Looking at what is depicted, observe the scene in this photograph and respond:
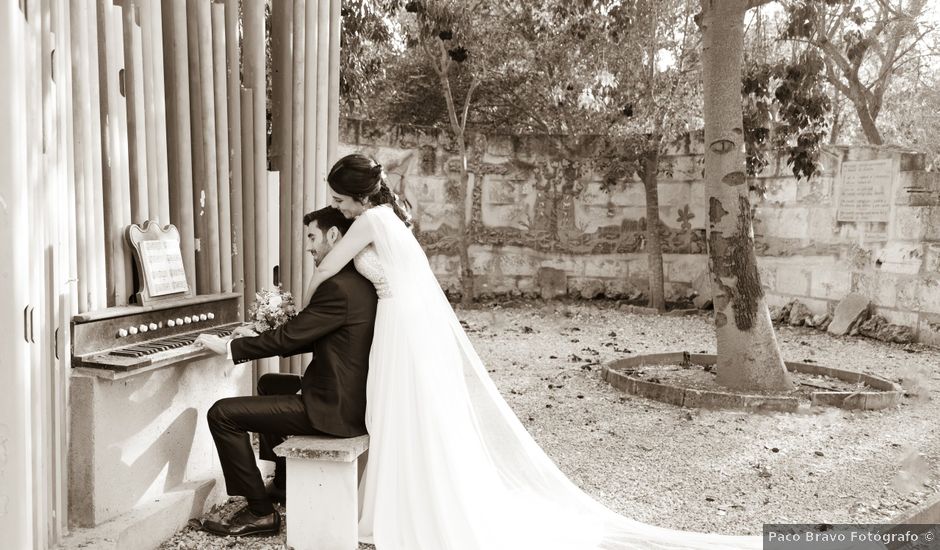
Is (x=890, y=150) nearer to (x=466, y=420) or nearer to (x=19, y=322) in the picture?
(x=466, y=420)

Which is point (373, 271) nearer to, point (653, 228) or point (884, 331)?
point (884, 331)

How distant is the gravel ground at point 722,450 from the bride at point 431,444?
1.67ft

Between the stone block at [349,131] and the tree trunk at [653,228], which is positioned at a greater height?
the stone block at [349,131]

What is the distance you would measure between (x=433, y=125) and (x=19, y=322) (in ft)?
39.5

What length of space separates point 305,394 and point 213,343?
513 mm

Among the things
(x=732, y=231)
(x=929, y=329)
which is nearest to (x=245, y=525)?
(x=732, y=231)

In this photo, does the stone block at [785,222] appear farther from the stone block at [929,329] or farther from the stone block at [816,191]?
the stone block at [929,329]

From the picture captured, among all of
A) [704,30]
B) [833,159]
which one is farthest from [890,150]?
[704,30]

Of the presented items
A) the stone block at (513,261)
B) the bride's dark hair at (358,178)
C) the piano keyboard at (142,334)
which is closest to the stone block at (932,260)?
the stone block at (513,261)

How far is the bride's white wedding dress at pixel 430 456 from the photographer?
3.85 metres

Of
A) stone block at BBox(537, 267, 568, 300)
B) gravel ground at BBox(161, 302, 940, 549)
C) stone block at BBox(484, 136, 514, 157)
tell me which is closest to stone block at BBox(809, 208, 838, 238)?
gravel ground at BBox(161, 302, 940, 549)

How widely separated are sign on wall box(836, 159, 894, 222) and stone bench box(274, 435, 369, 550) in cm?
914

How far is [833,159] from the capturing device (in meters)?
11.2

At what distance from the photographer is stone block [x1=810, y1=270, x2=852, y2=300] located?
11219 mm
